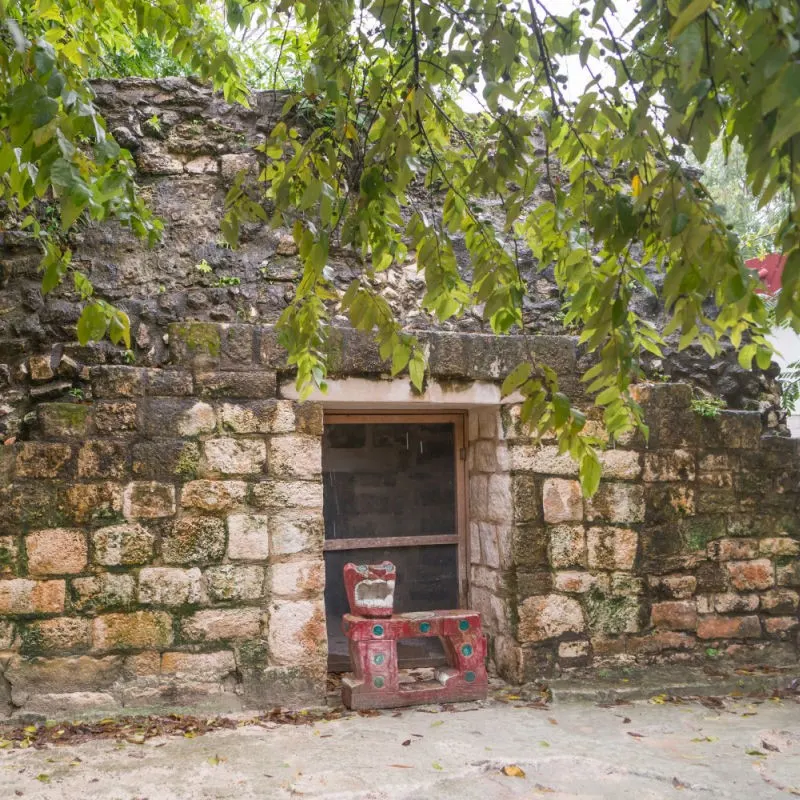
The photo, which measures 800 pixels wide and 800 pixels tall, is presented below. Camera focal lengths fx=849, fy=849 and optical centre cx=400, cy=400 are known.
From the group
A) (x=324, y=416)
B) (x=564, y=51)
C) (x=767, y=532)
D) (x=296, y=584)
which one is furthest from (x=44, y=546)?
(x=767, y=532)

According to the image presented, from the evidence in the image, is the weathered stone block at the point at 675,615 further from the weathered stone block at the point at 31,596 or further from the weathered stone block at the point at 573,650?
the weathered stone block at the point at 31,596

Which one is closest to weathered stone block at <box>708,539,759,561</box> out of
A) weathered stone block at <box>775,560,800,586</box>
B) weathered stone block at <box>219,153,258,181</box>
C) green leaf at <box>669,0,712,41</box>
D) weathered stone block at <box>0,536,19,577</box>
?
weathered stone block at <box>775,560,800,586</box>

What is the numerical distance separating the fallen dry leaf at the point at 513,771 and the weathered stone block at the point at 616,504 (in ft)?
4.42

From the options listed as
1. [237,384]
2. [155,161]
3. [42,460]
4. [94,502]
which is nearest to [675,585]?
[237,384]

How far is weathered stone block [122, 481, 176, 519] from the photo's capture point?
3447 mm

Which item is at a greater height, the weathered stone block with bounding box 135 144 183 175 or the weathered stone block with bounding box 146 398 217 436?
the weathered stone block with bounding box 135 144 183 175

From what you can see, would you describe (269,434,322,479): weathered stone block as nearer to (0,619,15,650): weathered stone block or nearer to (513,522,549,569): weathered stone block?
(513,522,549,569): weathered stone block

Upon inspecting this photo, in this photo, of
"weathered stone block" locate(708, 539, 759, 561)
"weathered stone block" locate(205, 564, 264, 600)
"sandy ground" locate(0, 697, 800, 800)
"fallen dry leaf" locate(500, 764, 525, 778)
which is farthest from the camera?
"weathered stone block" locate(708, 539, 759, 561)

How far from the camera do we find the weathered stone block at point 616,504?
4.01 m

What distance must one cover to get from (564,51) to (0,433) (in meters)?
2.65

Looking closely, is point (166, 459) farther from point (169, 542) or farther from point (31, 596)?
point (31, 596)

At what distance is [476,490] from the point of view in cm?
417

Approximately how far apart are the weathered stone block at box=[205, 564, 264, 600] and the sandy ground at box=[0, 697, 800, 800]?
0.52 metres

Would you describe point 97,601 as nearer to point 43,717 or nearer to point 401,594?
point 43,717
